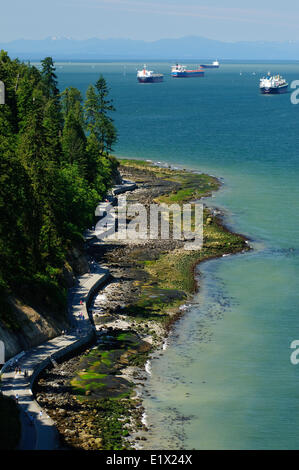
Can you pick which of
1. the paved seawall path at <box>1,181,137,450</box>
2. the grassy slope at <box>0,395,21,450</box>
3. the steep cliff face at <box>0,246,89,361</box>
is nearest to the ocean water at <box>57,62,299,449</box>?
the paved seawall path at <box>1,181,137,450</box>

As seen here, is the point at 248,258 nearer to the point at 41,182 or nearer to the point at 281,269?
the point at 281,269

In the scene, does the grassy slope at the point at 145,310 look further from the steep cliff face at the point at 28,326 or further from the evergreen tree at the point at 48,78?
the evergreen tree at the point at 48,78

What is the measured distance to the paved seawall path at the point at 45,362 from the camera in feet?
126

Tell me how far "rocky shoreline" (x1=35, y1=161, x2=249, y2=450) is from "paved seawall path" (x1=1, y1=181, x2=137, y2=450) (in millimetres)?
885

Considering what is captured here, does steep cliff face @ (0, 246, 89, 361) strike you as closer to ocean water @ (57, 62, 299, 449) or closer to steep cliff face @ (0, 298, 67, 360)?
steep cliff face @ (0, 298, 67, 360)

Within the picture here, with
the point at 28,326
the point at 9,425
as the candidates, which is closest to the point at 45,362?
the point at 28,326

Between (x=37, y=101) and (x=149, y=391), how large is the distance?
1822 inches

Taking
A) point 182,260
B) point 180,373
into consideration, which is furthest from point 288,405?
point 182,260

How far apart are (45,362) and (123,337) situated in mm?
9302

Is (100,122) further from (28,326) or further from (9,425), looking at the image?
(9,425)

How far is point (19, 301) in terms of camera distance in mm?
50406

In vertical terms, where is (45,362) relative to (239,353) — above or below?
above

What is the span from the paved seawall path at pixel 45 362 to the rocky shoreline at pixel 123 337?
0.88 m

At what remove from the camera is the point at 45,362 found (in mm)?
47406
